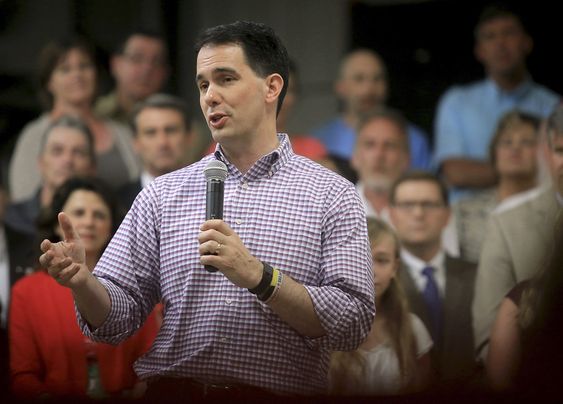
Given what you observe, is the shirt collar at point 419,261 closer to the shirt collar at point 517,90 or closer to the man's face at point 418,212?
the man's face at point 418,212

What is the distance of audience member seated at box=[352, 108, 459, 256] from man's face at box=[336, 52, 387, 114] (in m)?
0.10

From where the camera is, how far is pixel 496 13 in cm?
392

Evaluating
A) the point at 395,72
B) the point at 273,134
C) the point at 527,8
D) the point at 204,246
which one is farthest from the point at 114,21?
the point at 204,246

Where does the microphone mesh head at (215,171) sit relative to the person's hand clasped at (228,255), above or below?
above

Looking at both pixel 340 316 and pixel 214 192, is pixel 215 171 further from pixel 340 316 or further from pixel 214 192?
pixel 340 316

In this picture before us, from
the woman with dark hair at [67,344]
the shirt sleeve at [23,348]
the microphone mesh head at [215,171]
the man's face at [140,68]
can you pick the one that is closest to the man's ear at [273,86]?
the microphone mesh head at [215,171]

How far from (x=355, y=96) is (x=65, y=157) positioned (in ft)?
3.69

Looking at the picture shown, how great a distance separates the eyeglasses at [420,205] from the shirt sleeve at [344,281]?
151 centimetres

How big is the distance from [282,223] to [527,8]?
2.19 metres

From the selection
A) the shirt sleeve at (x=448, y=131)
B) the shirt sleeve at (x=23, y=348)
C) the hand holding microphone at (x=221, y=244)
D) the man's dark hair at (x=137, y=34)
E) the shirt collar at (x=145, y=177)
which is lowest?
the shirt sleeve at (x=23, y=348)

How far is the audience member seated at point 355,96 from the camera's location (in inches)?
153

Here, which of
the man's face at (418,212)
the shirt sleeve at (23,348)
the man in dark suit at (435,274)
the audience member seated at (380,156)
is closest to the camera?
the shirt sleeve at (23,348)

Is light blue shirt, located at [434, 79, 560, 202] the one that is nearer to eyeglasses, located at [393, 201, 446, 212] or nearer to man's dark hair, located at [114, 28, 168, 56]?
eyeglasses, located at [393, 201, 446, 212]

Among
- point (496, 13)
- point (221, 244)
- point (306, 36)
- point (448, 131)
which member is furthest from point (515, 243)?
point (221, 244)
